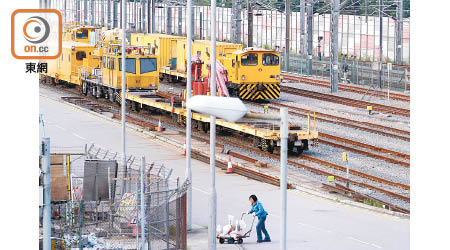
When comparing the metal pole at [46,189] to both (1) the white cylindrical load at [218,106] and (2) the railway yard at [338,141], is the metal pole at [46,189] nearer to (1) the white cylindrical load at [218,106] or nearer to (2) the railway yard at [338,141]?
(1) the white cylindrical load at [218,106]

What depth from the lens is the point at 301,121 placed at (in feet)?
145

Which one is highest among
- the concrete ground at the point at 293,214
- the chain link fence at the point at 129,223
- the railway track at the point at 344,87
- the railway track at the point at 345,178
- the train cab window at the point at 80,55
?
the train cab window at the point at 80,55

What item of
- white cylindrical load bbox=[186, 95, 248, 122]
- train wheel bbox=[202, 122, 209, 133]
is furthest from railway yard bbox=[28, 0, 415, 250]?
train wheel bbox=[202, 122, 209, 133]

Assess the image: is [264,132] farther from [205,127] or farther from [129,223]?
[129,223]

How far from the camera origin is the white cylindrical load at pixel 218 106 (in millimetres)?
10406

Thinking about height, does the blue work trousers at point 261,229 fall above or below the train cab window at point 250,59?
below

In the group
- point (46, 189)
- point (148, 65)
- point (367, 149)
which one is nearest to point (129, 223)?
point (46, 189)

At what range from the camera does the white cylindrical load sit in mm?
10406

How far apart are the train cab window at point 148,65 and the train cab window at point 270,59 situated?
5.77m

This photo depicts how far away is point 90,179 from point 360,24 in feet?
195

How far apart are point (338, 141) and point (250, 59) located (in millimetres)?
12370

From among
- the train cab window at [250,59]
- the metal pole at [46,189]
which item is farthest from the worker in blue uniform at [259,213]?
the train cab window at [250,59]
